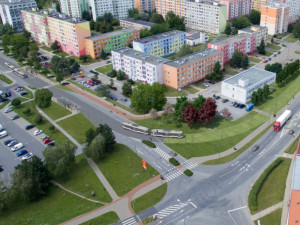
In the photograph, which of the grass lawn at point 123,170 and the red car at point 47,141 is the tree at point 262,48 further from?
the red car at point 47,141

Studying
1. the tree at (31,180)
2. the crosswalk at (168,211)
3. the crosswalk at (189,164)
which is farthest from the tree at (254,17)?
the tree at (31,180)

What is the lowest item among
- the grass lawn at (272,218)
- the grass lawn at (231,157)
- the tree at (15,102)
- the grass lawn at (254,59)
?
the grass lawn at (272,218)

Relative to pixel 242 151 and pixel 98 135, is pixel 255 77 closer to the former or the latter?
pixel 242 151

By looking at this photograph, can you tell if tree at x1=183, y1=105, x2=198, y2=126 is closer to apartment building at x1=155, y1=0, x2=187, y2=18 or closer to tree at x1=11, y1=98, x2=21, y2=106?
tree at x1=11, y1=98, x2=21, y2=106

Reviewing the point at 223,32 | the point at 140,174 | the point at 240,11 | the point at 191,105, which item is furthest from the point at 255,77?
the point at 240,11

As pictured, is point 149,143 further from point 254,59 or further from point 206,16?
point 206,16
